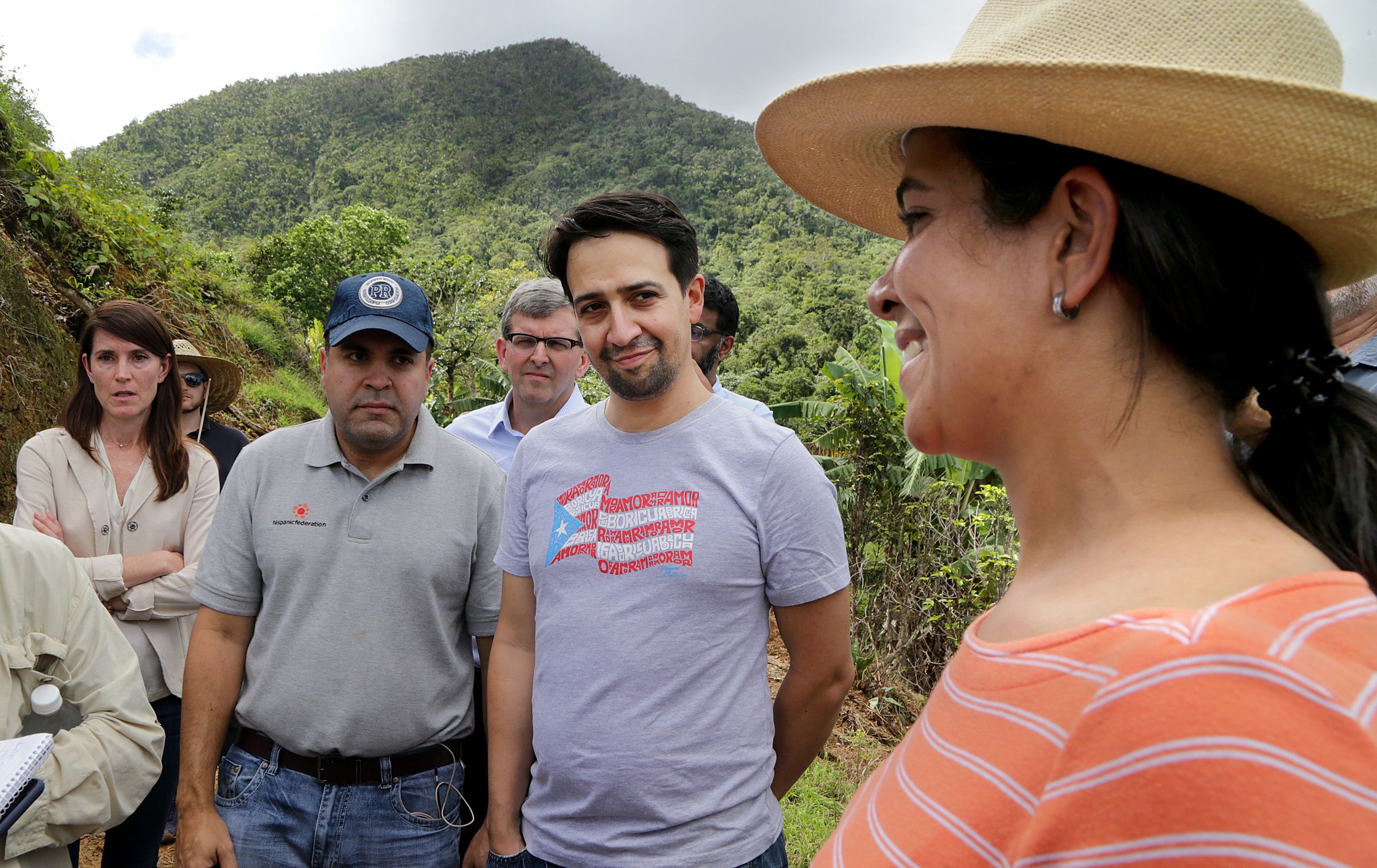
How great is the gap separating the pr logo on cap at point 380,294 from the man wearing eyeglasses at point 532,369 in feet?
3.77

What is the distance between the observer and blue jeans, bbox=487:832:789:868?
2039 millimetres

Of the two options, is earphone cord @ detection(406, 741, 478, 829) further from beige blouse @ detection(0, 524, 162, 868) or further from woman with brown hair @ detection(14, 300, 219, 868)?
woman with brown hair @ detection(14, 300, 219, 868)

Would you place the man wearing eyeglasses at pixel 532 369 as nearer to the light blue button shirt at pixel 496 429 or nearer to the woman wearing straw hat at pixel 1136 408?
the light blue button shirt at pixel 496 429

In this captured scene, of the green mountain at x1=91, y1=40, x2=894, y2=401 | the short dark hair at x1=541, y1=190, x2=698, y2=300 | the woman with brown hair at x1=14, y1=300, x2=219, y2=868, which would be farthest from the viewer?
the green mountain at x1=91, y1=40, x2=894, y2=401

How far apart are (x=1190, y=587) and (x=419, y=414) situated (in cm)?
270

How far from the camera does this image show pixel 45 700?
7.20 ft

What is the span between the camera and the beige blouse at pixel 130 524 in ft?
10.9

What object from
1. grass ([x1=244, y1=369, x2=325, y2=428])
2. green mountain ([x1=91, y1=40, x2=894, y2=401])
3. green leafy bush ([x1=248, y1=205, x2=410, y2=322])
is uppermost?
green mountain ([x1=91, y1=40, x2=894, y2=401])

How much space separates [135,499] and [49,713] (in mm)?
1618

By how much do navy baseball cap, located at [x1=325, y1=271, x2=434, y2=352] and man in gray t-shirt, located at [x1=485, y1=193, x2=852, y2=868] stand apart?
0.85 m

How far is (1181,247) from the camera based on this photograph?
2.70 feet

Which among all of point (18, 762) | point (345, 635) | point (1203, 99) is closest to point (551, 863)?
point (345, 635)

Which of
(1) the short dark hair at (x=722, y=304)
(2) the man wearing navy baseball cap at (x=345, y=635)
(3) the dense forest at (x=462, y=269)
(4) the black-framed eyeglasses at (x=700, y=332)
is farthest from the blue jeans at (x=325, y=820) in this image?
(1) the short dark hair at (x=722, y=304)

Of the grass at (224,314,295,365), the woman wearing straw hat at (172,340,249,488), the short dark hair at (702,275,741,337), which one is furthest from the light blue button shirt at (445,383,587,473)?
the grass at (224,314,295,365)
